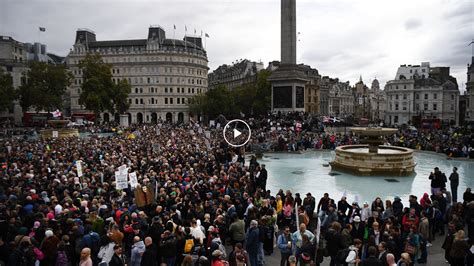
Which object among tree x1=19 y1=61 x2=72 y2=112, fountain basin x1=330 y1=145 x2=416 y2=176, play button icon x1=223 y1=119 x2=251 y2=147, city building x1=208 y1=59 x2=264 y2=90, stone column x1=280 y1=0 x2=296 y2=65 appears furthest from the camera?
city building x1=208 y1=59 x2=264 y2=90

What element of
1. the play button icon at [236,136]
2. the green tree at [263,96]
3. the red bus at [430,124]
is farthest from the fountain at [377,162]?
the green tree at [263,96]

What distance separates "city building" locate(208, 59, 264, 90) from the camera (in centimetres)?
10544

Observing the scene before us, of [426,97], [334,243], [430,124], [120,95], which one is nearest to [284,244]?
[334,243]

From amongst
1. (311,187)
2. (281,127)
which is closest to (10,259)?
(311,187)

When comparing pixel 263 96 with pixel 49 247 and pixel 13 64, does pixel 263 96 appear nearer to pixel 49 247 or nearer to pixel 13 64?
pixel 13 64

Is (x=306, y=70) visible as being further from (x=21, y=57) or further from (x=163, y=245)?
(x=163, y=245)

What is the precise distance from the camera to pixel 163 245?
7.46m

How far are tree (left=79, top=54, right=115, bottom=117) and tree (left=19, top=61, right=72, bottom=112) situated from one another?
18.3ft

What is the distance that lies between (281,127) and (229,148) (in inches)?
604

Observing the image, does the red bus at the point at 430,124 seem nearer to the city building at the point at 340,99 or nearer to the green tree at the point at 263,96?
the green tree at the point at 263,96

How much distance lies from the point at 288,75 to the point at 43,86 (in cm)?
4460

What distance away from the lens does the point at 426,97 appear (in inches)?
3329

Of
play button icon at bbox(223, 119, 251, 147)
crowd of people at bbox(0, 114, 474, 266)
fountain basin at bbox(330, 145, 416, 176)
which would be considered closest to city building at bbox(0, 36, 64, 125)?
play button icon at bbox(223, 119, 251, 147)

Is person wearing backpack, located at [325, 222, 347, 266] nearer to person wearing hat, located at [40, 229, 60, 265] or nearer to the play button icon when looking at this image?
person wearing hat, located at [40, 229, 60, 265]
